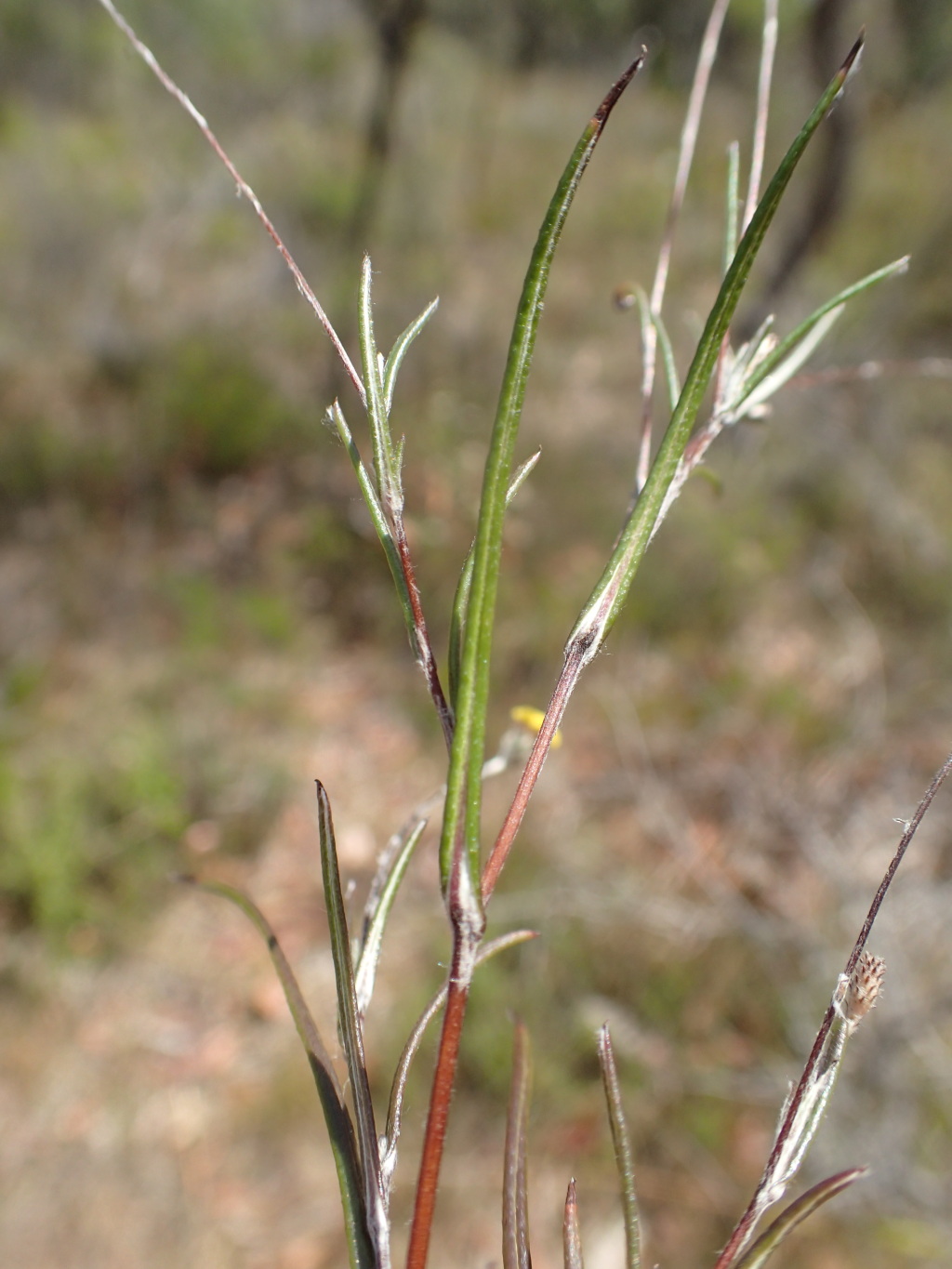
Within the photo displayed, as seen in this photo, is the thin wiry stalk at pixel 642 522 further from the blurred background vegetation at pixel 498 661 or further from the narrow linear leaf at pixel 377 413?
the blurred background vegetation at pixel 498 661

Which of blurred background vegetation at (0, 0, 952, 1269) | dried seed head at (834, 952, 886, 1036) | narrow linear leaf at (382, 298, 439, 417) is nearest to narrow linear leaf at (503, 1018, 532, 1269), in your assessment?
dried seed head at (834, 952, 886, 1036)

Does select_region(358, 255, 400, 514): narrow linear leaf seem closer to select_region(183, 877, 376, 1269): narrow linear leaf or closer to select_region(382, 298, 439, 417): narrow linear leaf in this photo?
select_region(382, 298, 439, 417): narrow linear leaf

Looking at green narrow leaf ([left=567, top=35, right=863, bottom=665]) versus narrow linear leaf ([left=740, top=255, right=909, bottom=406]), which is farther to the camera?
narrow linear leaf ([left=740, top=255, right=909, bottom=406])

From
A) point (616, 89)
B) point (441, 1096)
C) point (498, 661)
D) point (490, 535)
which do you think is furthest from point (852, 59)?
point (498, 661)

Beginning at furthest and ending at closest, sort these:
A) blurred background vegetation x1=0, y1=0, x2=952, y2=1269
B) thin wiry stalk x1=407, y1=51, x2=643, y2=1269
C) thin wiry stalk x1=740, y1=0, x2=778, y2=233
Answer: blurred background vegetation x1=0, y1=0, x2=952, y2=1269 < thin wiry stalk x1=740, y1=0, x2=778, y2=233 < thin wiry stalk x1=407, y1=51, x2=643, y2=1269

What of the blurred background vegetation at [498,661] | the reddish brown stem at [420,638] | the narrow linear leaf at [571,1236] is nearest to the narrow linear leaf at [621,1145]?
the narrow linear leaf at [571,1236]

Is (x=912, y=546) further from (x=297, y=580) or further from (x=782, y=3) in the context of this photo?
(x=782, y=3)

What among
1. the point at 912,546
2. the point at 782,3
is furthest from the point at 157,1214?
the point at 782,3
